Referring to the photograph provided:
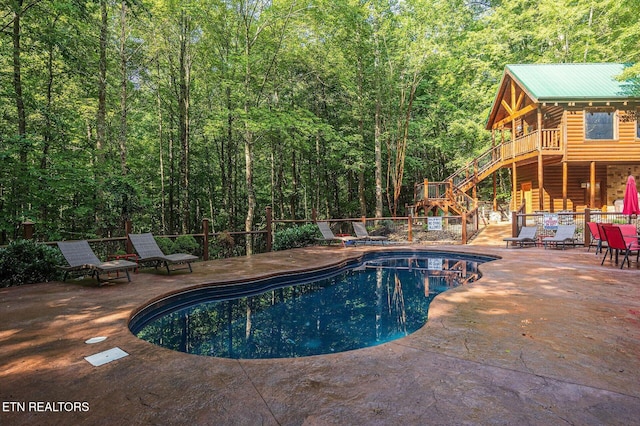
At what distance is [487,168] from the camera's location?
1716 cm

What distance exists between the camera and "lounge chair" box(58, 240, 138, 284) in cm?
585

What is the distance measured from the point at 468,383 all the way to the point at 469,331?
1159 millimetres

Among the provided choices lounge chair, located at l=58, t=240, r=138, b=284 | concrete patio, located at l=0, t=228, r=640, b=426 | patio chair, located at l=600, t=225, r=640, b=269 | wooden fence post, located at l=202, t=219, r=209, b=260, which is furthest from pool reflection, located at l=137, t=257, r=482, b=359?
wooden fence post, located at l=202, t=219, r=209, b=260

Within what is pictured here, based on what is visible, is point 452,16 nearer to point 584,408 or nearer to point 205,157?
point 205,157

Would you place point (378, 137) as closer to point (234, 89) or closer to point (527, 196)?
point (234, 89)

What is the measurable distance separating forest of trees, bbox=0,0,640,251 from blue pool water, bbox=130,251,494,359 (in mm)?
6439

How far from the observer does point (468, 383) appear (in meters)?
2.36

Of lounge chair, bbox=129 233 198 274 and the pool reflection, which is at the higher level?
lounge chair, bbox=129 233 198 274

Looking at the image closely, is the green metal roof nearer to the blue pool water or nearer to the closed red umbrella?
the closed red umbrella

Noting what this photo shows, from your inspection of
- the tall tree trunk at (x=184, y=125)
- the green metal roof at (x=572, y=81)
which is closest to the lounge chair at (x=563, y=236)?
the green metal roof at (x=572, y=81)

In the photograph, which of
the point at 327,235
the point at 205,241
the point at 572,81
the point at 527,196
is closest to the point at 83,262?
the point at 205,241

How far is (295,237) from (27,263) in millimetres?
7162

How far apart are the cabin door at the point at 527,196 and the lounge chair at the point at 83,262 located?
18.0 meters

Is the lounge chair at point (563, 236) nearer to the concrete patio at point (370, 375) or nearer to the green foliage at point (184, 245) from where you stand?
the concrete patio at point (370, 375)
